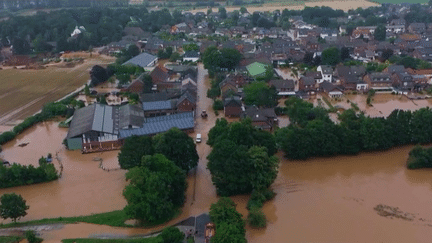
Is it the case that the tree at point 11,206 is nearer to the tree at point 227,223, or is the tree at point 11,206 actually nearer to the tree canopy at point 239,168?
the tree at point 227,223

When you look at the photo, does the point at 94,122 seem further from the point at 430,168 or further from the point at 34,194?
the point at 430,168

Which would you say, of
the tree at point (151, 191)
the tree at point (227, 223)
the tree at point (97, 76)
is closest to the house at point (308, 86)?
the tree at point (151, 191)

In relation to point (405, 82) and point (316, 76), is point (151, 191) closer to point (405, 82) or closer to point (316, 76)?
point (316, 76)

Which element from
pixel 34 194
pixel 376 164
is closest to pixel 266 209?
pixel 376 164

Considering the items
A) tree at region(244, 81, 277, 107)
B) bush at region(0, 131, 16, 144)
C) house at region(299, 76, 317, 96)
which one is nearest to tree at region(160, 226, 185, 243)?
tree at region(244, 81, 277, 107)

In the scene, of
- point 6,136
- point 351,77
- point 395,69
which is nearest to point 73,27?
point 6,136
